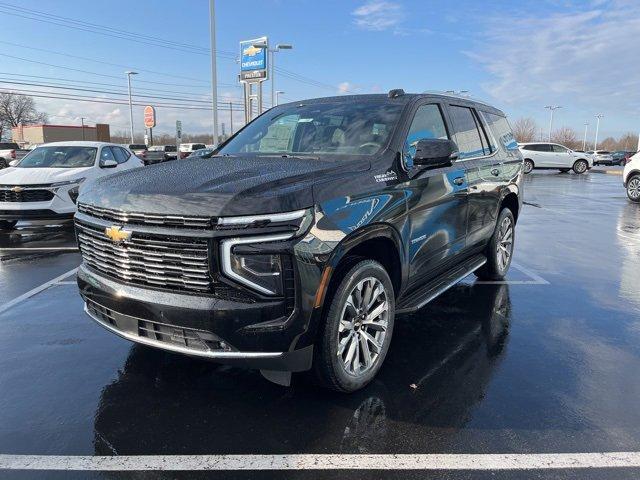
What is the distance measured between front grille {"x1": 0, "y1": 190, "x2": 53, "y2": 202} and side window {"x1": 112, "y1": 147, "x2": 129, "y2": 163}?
2.52 meters

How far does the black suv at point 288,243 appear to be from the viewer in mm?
2688

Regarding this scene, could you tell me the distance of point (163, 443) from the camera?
2.80 m

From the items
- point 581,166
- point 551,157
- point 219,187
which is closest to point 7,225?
point 219,187

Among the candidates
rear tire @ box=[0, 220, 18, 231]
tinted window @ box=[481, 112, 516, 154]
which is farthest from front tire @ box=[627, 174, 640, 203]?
rear tire @ box=[0, 220, 18, 231]

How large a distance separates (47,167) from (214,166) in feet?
28.6

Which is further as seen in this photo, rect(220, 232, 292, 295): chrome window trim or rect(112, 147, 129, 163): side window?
rect(112, 147, 129, 163): side window

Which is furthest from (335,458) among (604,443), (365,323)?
(604,443)

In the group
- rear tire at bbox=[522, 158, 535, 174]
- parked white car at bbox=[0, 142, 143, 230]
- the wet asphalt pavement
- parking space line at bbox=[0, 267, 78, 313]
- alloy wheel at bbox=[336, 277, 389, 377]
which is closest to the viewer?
the wet asphalt pavement

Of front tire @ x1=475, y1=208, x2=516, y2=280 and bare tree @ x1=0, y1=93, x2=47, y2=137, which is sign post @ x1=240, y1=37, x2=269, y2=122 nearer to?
front tire @ x1=475, y1=208, x2=516, y2=280

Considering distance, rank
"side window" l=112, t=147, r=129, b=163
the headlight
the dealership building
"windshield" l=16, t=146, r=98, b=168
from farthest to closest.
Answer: the dealership building < "side window" l=112, t=147, r=129, b=163 < "windshield" l=16, t=146, r=98, b=168 < the headlight

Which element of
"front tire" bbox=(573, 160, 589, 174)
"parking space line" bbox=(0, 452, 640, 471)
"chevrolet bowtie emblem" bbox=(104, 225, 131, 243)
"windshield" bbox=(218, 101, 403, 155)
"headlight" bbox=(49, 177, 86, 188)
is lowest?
"parking space line" bbox=(0, 452, 640, 471)

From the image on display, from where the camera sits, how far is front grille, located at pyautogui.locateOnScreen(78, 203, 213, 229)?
105 inches

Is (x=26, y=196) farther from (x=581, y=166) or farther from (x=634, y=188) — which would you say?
(x=581, y=166)

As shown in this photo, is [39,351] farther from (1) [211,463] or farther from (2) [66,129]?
(2) [66,129]
